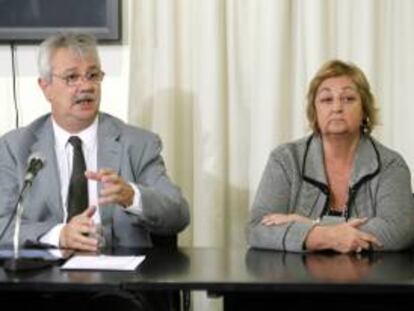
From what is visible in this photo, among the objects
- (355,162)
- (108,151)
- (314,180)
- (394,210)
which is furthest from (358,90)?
(108,151)

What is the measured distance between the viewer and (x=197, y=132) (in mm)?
3197

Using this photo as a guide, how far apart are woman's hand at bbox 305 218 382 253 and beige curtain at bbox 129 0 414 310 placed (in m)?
0.94

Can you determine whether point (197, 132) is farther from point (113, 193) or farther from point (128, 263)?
point (128, 263)

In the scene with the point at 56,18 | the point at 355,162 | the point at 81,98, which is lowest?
the point at 355,162

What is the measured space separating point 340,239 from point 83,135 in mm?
1052

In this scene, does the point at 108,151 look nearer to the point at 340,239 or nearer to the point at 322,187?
the point at 322,187

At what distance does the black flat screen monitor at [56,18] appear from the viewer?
3.25 m

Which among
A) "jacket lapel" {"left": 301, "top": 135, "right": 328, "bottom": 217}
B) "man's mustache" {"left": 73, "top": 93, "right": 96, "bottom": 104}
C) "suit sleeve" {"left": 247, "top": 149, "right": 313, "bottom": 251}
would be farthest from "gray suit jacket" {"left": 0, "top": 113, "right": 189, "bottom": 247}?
"jacket lapel" {"left": 301, "top": 135, "right": 328, "bottom": 217}

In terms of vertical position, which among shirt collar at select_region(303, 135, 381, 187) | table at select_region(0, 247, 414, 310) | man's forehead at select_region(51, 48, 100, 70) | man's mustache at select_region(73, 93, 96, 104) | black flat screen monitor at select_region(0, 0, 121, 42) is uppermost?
black flat screen monitor at select_region(0, 0, 121, 42)

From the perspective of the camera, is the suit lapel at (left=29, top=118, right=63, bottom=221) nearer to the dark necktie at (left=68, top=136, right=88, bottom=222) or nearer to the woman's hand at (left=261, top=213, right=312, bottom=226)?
the dark necktie at (left=68, top=136, right=88, bottom=222)

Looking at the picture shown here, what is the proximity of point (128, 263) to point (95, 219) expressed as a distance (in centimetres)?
54

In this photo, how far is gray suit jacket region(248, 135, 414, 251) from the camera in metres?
2.48

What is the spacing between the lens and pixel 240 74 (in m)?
3.20

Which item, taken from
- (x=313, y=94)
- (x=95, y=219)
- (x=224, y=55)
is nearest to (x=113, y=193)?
(x=95, y=219)
